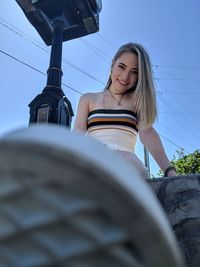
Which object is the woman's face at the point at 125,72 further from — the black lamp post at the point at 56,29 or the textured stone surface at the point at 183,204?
the black lamp post at the point at 56,29

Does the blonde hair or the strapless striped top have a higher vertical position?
the blonde hair

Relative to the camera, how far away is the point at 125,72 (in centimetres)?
186

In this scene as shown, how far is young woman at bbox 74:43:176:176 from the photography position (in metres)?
1.71

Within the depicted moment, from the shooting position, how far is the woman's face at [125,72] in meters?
1.86

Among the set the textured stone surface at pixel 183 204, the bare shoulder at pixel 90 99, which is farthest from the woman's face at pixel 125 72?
the textured stone surface at pixel 183 204

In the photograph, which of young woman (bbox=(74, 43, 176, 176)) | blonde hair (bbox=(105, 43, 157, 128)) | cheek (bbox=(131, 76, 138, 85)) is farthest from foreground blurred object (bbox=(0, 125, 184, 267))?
cheek (bbox=(131, 76, 138, 85))

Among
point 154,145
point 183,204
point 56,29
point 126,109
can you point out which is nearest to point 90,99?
point 126,109

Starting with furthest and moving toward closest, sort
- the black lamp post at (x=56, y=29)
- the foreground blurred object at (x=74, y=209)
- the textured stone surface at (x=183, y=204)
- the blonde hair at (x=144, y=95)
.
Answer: the black lamp post at (x=56, y=29) → the blonde hair at (x=144, y=95) → the textured stone surface at (x=183, y=204) → the foreground blurred object at (x=74, y=209)

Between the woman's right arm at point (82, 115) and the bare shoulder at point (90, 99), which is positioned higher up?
the bare shoulder at point (90, 99)

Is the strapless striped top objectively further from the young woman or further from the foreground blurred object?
the foreground blurred object

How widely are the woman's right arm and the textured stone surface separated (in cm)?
45

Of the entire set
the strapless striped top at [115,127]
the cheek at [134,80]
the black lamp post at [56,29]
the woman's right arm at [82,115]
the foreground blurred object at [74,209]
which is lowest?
the foreground blurred object at [74,209]

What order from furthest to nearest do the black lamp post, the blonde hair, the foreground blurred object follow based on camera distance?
the black lamp post < the blonde hair < the foreground blurred object

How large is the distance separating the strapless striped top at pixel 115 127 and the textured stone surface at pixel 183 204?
0.24m
